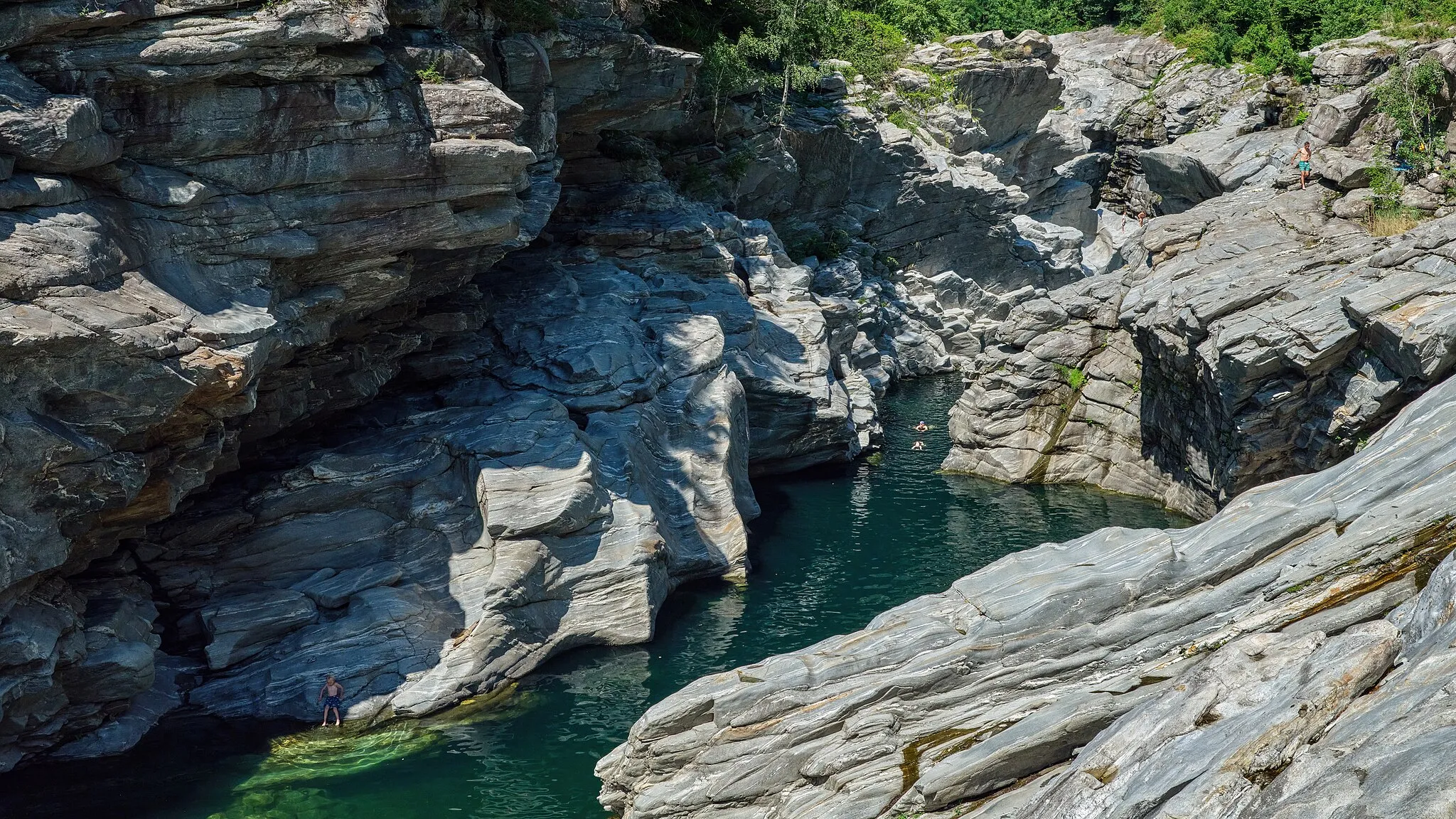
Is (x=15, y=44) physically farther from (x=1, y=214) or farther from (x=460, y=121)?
(x=460, y=121)

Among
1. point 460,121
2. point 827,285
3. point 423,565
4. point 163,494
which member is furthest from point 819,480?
point 163,494

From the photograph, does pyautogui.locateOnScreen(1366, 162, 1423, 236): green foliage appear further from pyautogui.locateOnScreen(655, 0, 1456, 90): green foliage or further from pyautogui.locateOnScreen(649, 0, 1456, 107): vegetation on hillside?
pyautogui.locateOnScreen(649, 0, 1456, 107): vegetation on hillside

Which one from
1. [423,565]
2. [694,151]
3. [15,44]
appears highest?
[15,44]

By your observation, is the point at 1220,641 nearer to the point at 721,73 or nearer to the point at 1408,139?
the point at 1408,139

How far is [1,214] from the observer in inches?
924

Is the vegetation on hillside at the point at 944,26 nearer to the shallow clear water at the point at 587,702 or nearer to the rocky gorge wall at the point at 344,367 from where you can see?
the rocky gorge wall at the point at 344,367

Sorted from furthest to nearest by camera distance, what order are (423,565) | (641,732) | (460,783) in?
(423,565) → (460,783) → (641,732)

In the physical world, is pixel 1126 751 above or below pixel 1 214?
below

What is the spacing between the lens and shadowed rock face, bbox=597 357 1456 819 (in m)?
14.4

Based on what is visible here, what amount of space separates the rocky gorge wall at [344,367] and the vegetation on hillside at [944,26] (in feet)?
39.1

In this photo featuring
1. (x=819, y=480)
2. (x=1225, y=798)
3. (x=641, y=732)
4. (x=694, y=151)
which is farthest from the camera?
(x=694, y=151)

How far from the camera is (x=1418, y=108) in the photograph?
42.8 m

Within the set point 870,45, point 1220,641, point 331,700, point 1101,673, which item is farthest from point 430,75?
point 870,45

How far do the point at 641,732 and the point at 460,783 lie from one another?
7063mm
